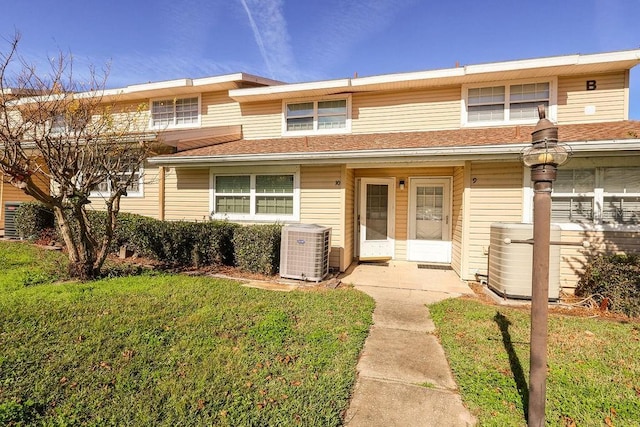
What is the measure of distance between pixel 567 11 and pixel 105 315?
13.0 meters

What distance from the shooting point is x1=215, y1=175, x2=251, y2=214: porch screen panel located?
8.48m

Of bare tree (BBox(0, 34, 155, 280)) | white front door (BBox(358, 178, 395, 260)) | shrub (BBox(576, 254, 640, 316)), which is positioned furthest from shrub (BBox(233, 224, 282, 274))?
shrub (BBox(576, 254, 640, 316))

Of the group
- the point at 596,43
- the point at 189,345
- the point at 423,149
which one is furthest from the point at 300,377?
the point at 596,43

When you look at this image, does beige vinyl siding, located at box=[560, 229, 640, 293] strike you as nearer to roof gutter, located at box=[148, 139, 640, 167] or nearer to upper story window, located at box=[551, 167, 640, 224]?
A: upper story window, located at box=[551, 167, 640, 224]

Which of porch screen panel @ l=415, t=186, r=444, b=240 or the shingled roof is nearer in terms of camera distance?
the shingled roof

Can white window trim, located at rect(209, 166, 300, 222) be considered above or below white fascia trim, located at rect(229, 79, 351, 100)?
below

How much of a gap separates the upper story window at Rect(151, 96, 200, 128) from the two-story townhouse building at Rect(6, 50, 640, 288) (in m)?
0.74

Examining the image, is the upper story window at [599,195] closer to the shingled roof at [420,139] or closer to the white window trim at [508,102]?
the shingled roof at [420,139]

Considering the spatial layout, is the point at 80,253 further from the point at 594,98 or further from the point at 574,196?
the point at 594,98

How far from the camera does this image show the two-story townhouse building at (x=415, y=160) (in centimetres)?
636

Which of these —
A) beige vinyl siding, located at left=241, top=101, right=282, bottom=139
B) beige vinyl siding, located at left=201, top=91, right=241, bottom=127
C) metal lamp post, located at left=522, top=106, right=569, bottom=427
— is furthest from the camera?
beige vinyl siding, located at left=201, top=91, right=241, bottom=127

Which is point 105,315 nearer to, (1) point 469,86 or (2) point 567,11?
(1) point 469,86

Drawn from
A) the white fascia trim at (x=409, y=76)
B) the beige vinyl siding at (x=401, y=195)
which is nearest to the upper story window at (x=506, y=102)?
the white fascia trim at (x=409, y=76)

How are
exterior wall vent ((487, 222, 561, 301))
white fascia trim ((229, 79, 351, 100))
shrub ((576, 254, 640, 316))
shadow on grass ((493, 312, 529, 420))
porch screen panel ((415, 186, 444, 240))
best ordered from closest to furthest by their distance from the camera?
shadow on grass ((493, 312, 529, 420))
shrub ((576, 254, 640, 316))
exterior wall vent ((487, 222, 561, 301))
porch screen panel ((415, 186, 444, 240))
white fascia trim ((229, 79, 351, 100))
